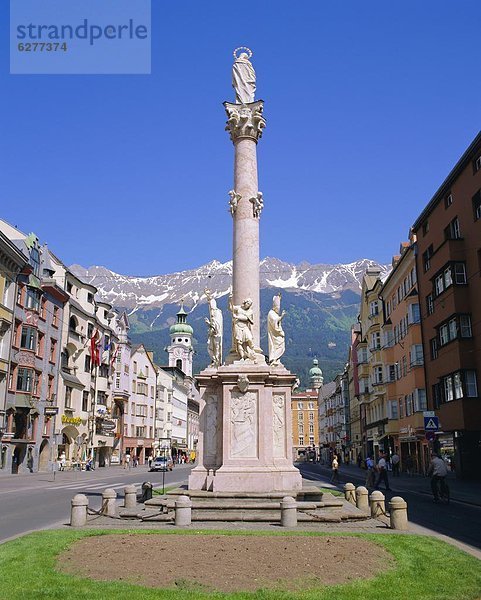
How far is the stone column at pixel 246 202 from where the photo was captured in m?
22.1

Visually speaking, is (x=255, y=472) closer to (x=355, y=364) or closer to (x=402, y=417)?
(x=402, y=417)

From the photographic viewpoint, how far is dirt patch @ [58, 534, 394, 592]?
32.7 feet

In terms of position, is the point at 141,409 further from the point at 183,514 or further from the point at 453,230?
the point at 183,514

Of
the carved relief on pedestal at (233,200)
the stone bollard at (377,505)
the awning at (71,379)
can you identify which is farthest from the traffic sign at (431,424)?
A: the awning at (71,379)

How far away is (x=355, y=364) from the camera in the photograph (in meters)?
83.6

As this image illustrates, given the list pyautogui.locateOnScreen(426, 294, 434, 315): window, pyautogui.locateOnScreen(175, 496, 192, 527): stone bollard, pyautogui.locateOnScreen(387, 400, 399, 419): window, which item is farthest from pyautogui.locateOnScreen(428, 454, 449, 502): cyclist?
pyautogui.locateOnScreen(387, 400, 399, 419): window

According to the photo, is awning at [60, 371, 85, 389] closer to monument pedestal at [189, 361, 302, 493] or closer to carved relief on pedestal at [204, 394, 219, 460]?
carved relief on pedestal at [204, 394, 219, 460]

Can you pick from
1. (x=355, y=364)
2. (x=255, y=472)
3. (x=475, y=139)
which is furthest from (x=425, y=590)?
(x=355, y=364)

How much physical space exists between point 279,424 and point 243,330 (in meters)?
3.36

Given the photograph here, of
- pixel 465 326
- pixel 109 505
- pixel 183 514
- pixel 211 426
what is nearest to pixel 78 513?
pixel 109 505

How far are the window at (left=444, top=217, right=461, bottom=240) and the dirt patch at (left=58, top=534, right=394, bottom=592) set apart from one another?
108ft

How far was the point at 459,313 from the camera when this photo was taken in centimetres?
4000

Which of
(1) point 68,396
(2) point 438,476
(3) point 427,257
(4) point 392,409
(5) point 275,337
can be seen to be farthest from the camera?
(1) point 68,396

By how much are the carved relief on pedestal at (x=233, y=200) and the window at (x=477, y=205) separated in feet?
72.5
